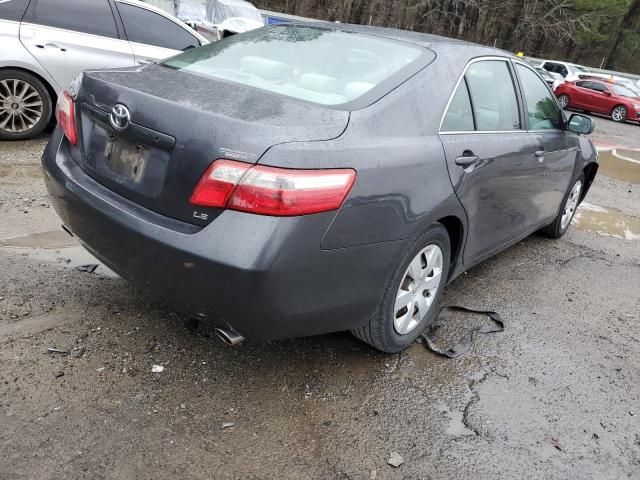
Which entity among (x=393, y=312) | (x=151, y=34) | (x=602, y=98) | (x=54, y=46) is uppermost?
(x=151, y=34)

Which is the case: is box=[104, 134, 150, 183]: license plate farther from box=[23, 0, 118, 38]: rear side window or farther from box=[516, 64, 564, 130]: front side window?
box=[23, 0, 118, 38]: rear side window

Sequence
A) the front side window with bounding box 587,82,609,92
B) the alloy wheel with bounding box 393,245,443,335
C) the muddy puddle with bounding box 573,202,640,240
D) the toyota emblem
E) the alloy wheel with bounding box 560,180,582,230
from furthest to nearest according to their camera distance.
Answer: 1. the front side window with bounding box 587,82,609,92
2. the muddy puddle with bounding box 573,202,640,240
3. the alloy wheel with bounding box 560,180,582,230
4. the alloy wheel with bounding box 393,245,443,335
5. the toyota emblem

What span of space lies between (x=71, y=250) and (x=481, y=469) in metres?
2.82

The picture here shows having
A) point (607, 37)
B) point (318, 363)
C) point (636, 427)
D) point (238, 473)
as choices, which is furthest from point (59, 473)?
point (607, 37)

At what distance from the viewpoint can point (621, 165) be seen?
10305mm

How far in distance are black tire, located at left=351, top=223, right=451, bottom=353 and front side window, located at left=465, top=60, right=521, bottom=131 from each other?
2.41 feet

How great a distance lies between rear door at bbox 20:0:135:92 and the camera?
5.70 meters

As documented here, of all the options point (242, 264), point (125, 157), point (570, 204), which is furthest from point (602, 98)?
point (242, 264)

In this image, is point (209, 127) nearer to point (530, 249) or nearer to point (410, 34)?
point (410, 34)

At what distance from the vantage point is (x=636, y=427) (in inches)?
106

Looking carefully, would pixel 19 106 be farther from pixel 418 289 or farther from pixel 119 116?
pixel 418 289

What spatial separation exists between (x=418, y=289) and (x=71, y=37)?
5.01 metres

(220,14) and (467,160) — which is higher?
(467,160)

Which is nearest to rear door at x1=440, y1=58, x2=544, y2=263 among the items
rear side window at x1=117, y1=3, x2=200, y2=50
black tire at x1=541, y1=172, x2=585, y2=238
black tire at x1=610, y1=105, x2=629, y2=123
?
black tire at x1=541, y1=172, x2=585, y2=238
